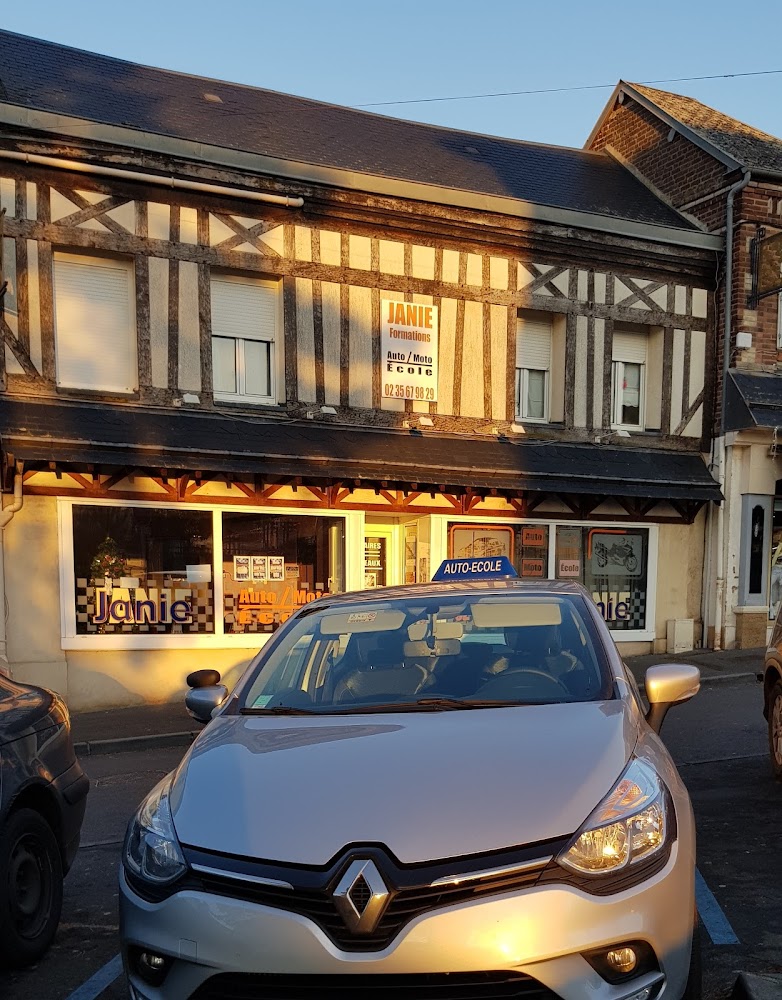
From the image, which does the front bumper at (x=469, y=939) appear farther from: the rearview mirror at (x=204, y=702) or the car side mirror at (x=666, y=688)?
the rearview mirror at (x=204, y=702)

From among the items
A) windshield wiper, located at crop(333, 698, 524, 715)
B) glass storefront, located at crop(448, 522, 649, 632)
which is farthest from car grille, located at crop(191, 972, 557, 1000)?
glass storefront, located at crop(448, 522, 649, 632)

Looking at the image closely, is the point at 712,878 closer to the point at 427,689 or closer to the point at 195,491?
the point at 427,689

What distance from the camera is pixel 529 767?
2.46 meters

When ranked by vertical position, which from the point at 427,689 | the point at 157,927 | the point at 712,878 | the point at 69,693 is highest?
the point at 427,689

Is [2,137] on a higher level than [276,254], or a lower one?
higher

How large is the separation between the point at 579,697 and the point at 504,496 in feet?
29.8

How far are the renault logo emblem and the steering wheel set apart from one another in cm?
117

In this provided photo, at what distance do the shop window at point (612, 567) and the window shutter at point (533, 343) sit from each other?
2.68 metres

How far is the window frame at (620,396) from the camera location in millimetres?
13398

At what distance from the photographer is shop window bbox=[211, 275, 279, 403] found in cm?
1119

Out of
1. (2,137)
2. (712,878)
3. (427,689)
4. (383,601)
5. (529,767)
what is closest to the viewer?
(529,767)

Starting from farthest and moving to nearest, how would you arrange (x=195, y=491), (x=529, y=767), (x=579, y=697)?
(x=195, y=491), (x=579, y=697), (x=529, y=767)

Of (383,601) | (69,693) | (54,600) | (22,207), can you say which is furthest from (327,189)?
(383,601)

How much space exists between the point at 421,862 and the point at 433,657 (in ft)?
4.62
